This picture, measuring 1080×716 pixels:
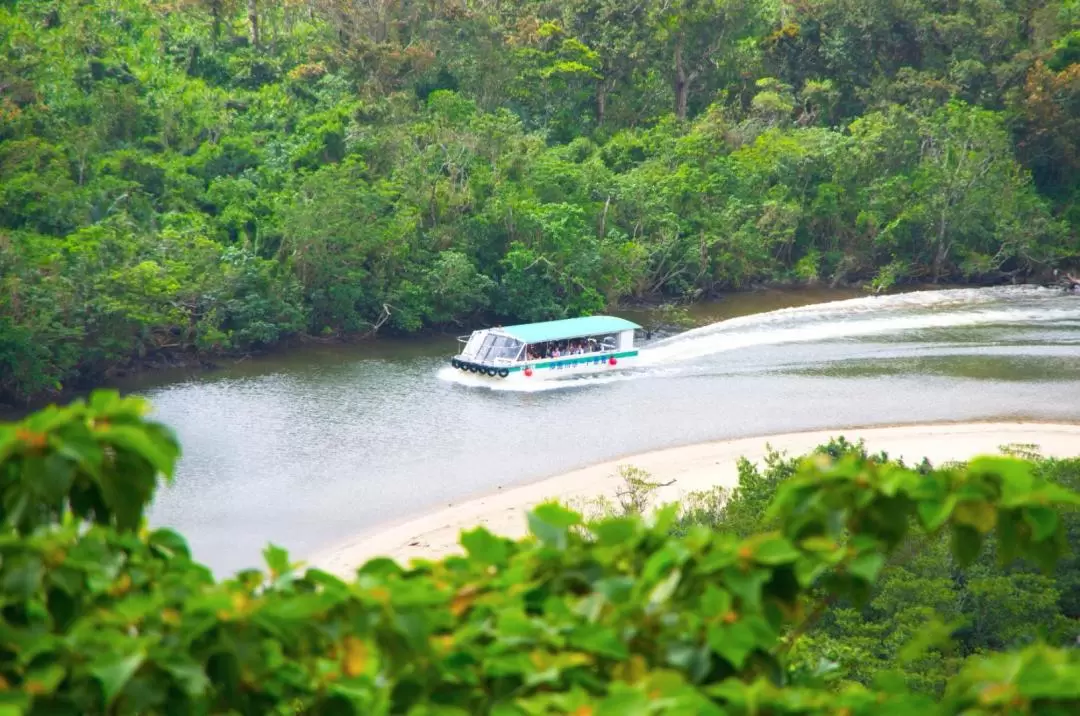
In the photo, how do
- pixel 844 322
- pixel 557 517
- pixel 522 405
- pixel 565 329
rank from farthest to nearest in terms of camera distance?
pixel 844 322, pixel 565 329, pixel 522 405, pixel 557 517

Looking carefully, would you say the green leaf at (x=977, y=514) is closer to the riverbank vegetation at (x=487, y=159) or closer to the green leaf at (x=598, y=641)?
the green leaf at (x=598, y=641)

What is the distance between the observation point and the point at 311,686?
3.52 m

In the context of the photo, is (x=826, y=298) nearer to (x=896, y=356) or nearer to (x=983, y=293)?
(x=983, y=293)

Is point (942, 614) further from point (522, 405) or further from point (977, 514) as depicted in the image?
point (522, 405)

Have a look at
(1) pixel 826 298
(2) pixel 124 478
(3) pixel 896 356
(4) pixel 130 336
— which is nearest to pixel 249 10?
(4) pixel 130 336

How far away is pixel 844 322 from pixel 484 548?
1203 inches

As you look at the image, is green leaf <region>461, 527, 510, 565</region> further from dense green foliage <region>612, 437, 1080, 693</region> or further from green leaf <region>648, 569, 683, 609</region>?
dense green foliage <region>612, 437, 1080, 693</region>

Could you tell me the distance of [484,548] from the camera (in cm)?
400

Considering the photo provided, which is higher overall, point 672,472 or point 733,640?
point 733,640

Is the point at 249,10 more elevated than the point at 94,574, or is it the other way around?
the point at 249,10

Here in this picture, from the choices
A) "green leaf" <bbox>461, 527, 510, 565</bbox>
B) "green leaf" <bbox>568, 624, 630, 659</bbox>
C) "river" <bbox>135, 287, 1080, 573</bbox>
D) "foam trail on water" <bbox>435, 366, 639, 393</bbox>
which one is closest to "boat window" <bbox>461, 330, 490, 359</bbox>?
"foam trail on water" <bbox>435, 366, 639, 393</bbox>

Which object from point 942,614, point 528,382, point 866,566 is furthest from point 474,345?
point 866,566

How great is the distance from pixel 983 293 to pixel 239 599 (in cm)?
3676

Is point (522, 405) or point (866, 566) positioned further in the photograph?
point (522, 405)
